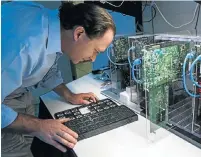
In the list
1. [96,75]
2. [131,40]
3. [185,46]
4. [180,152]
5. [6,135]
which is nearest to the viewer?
[180,152]

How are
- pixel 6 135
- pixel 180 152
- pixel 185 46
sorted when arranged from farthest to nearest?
1. pixel 6 135
2. pixel 185 46
3. pixel 180 152

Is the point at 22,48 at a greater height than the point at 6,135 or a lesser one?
greater

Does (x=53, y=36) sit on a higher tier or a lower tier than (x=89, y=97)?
higher

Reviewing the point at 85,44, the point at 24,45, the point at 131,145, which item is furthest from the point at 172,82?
the point at 24,45

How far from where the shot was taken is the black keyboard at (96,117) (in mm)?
940

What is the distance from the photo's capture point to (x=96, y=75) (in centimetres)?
177

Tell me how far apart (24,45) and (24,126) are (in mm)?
349

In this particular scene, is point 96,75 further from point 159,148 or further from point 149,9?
point 159,148

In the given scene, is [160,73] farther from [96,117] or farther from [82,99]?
[82,99]

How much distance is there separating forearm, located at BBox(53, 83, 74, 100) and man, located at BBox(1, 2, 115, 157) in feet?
0.22

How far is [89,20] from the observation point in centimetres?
105

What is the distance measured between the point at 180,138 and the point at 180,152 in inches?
3.7

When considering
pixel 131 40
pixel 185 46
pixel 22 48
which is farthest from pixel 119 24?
pixel 22 48

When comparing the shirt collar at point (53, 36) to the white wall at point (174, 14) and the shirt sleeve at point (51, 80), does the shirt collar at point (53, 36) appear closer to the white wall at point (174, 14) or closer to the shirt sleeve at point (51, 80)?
the shirt sleeve at point (51, 80)
